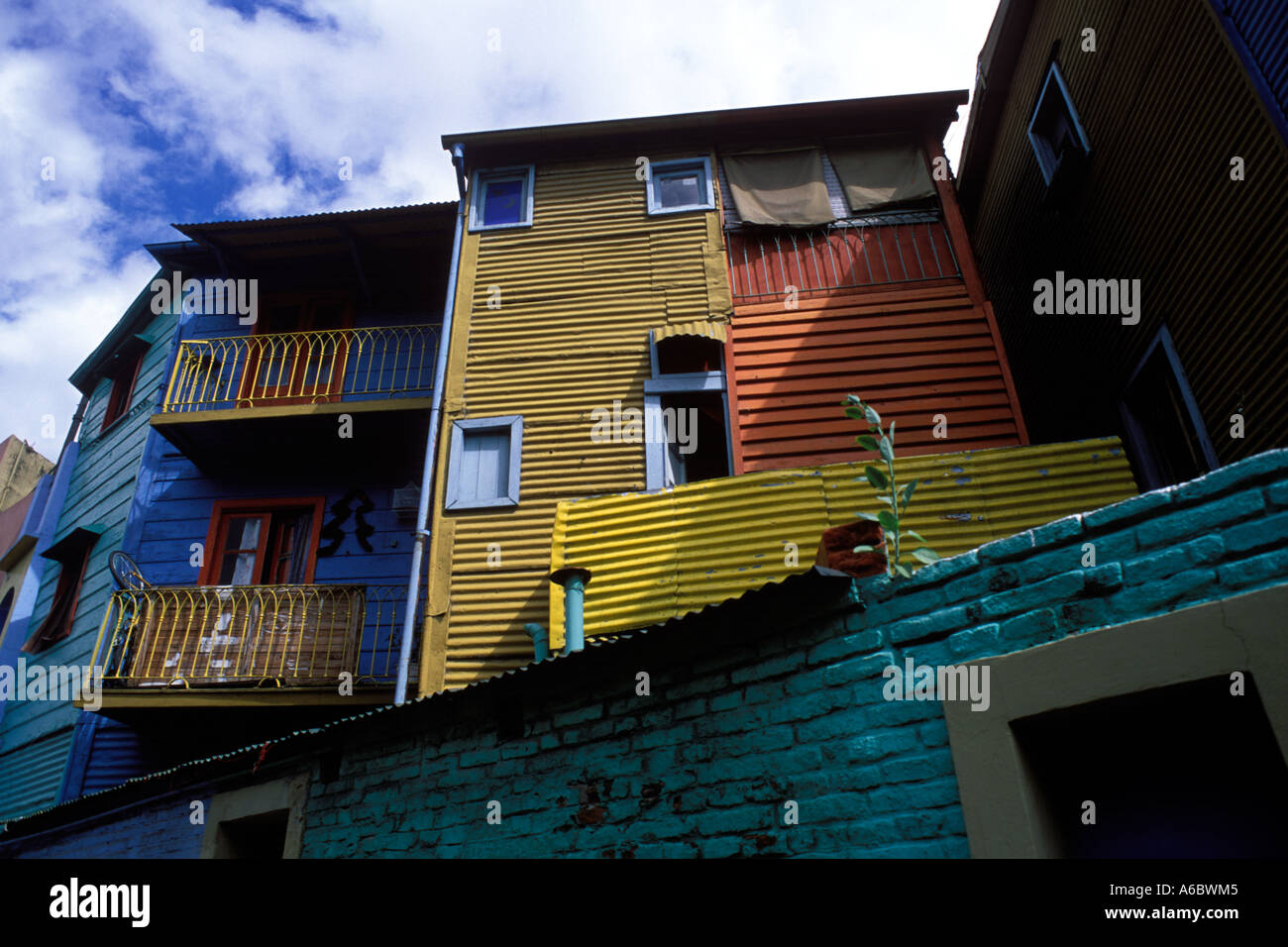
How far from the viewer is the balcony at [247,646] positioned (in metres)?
9.32

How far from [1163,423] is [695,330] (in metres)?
4.93

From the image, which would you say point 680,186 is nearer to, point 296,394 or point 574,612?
point 296,394

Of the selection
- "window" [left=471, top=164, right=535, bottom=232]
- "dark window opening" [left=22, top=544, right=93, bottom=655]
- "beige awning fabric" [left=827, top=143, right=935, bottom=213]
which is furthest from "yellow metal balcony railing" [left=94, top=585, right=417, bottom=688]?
"beige awning fabric" [left=827, top=143, right=935, bottom=213]

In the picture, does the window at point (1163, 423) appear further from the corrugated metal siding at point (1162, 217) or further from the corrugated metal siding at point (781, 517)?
the corrugated metal siding at point (781, 517)

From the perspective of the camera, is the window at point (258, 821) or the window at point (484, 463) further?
the window at point (484, 463)

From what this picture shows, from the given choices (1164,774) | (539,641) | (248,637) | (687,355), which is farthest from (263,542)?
(1164,774)

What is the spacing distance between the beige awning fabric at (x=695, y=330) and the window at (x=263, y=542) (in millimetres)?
5047

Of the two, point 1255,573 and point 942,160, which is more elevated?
point 942,160

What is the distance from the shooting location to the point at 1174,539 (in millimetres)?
3158

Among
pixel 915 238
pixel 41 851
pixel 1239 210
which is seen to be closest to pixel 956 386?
pixel 915 238

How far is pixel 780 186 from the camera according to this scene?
10.9m

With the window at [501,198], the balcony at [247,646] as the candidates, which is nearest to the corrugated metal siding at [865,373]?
the window at [501,198]
